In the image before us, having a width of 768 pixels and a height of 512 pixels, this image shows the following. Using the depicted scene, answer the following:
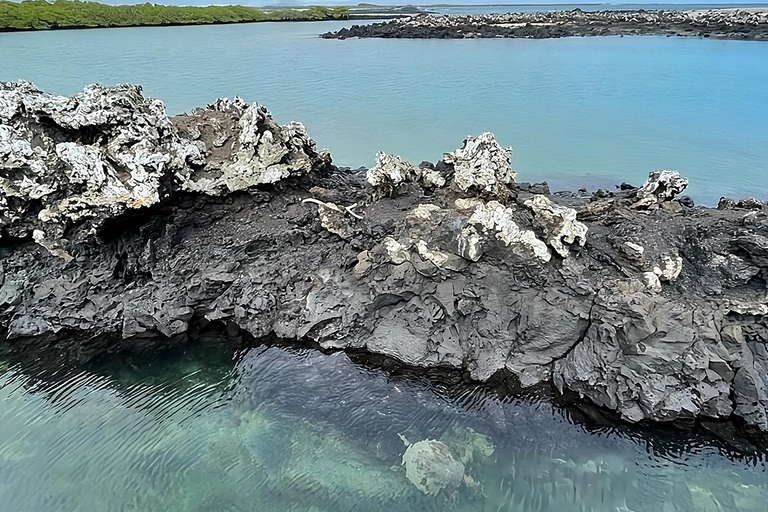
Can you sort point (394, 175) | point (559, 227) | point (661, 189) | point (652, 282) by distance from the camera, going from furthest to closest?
point (661, 189) → point (394, 175) → point (559, 227) → point (652, 282)

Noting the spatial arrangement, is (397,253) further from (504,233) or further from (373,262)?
(504,233)

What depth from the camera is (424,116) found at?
65.7 feet

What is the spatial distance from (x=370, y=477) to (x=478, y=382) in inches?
86.7

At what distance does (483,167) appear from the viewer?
923 cm

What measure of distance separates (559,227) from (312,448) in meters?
4.90

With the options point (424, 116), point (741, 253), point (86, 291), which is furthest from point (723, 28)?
point (86, 291)

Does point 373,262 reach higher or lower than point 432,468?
higher

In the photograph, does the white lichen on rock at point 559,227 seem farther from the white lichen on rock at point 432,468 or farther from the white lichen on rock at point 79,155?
the white lichen on rock at point 79,155

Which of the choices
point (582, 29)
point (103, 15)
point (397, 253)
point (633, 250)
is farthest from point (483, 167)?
point (103, 15)

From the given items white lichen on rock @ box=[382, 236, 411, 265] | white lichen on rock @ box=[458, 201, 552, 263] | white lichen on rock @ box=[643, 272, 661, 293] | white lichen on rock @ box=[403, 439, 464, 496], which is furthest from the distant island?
white lichen on rock @ box=[643, 272, 661, 293]

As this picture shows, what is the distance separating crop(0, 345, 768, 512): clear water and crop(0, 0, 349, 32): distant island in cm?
4651

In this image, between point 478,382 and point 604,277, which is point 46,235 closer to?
point 478,382

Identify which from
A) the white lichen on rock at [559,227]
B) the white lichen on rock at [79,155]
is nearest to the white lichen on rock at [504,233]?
the white lichen on rock at [559,227]

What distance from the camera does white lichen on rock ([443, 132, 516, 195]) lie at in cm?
910
